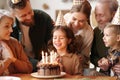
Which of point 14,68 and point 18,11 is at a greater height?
point 18,11

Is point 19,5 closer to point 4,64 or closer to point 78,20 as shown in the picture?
point 78,20

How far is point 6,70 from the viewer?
1850 millimetres

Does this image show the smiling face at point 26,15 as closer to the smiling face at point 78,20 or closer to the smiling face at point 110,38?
the smiling face at point 78,20

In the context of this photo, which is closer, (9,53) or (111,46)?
(9,53)

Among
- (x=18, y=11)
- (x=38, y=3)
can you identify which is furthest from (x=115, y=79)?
(x=38, y=3)

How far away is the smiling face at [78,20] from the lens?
229 centimetres

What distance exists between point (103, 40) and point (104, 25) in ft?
0.39

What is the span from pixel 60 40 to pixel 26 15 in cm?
37

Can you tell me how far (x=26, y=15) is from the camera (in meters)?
2.36

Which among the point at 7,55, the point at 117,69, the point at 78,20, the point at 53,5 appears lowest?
the point at 117,69

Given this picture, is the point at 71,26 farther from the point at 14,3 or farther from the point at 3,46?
the point at 3,46

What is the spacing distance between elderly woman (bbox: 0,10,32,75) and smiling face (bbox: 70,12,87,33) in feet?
1.72

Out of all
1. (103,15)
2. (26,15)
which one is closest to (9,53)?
(26,15)

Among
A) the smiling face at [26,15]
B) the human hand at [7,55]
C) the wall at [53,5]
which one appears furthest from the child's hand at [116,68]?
the wall at [53,5]
